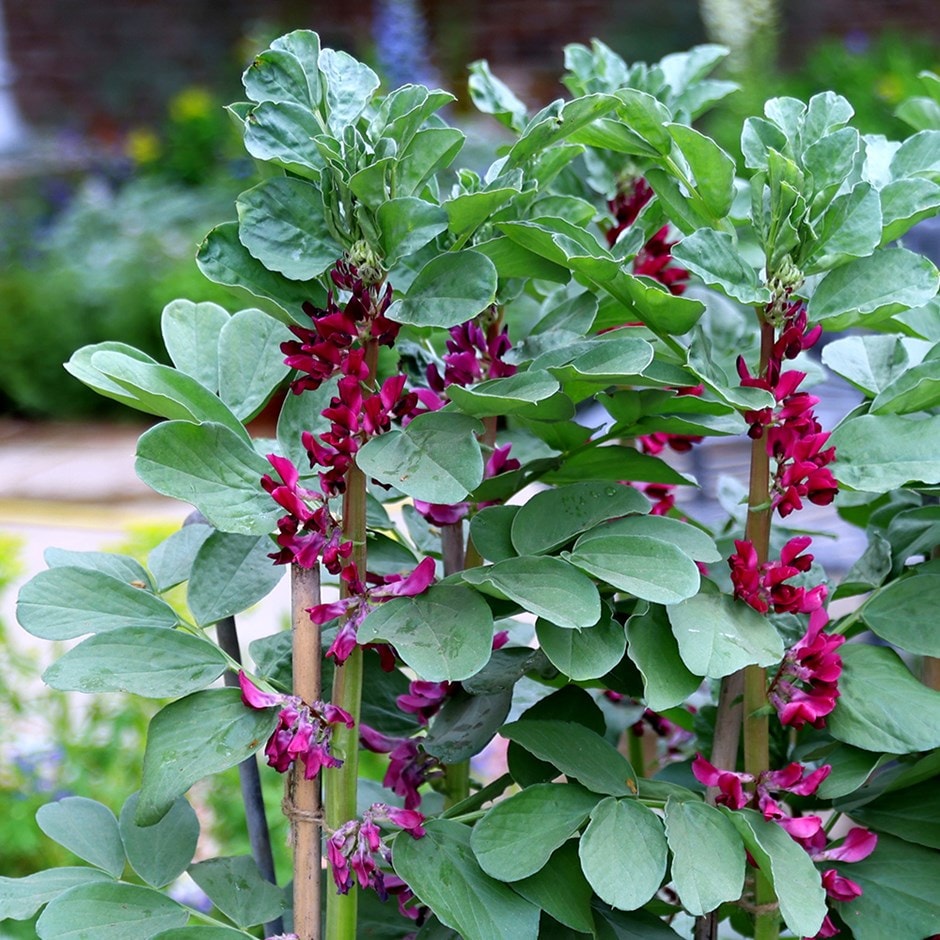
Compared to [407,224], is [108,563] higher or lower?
lower

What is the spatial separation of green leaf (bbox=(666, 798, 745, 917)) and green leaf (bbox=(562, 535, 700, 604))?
0.11 meters

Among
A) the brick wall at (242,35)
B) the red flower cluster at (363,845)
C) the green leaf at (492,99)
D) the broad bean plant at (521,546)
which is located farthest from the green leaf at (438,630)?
the brick wall at (242,35)

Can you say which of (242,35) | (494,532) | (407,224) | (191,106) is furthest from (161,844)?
(242,35)

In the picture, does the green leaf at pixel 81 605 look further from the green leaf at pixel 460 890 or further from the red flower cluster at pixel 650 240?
the red flower cluster at pixel 650 240

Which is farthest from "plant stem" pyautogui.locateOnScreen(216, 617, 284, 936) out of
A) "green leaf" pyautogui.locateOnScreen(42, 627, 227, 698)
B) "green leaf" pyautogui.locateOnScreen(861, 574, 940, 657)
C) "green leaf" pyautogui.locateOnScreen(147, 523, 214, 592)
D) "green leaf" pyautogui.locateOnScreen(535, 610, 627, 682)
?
"green leaf" pyautogui.locateOnScreen(861, 574, 940, 657)

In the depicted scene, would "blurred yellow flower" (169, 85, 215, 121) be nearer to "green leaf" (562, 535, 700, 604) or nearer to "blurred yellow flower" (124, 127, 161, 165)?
"blurred yellow flower" (124, 127, 161, 165)

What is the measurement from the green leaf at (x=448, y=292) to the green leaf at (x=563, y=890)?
259 mm

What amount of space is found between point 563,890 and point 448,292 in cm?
28

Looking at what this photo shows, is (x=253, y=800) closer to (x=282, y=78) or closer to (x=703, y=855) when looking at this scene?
(x=703, y=855)

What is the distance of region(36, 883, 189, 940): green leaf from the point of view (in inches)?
21.7

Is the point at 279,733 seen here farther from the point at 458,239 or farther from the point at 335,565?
the point at 458,239

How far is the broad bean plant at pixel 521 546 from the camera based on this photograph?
1.71 ft

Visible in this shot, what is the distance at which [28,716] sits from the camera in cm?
218

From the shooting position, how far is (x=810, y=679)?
1.84 feet
